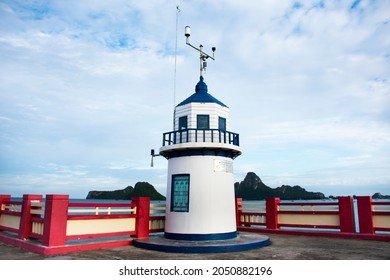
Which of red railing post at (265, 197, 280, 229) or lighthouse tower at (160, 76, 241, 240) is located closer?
lighthouse tower at (160, 76, 241, 240)

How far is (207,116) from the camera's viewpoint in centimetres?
1293

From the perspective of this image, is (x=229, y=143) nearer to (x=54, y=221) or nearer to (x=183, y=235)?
(x=183, y=235)

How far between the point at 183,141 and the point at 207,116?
4.62ft

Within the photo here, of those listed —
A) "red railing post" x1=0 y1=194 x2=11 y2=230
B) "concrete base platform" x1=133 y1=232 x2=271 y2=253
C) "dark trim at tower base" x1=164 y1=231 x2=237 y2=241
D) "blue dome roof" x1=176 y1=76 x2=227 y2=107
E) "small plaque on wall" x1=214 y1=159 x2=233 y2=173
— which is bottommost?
"concrete base platform" x1=133 y1=232 x2=271 y2=253

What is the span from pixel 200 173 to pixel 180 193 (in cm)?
117

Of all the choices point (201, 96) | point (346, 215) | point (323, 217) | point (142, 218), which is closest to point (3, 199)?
point (142, 218)

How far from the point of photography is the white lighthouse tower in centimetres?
1205

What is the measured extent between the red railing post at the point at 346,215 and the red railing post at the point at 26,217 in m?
12.6

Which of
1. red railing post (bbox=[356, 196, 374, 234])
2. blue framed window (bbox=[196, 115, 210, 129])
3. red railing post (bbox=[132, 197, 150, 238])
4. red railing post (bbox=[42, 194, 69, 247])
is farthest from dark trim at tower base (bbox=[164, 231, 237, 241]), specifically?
red railing post (bbox=[356, 196, 374, 234])

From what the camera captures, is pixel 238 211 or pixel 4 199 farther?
pixel 238 211

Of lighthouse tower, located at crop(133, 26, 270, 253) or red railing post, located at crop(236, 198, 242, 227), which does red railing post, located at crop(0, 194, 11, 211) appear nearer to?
lighthouse tower, located at crop(133, 26, 270, 253)

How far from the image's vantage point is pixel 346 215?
45.6 ft

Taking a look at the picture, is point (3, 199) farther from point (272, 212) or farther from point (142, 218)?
point (272, 212)
